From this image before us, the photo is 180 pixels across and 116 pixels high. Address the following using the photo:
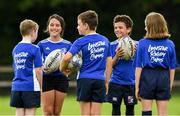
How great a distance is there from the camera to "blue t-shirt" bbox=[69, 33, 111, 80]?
9.63 meters

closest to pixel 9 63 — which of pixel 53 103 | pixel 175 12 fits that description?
pixel 175 12

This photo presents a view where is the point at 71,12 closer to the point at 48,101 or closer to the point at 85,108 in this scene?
the point at 48,101

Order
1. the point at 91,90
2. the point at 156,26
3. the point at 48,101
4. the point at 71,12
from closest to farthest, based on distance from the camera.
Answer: the point at 156,26 < the point at 91,90 < the point at 48,101 < the point at 71,12

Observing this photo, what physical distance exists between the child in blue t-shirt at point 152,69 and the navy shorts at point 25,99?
1.40 meters

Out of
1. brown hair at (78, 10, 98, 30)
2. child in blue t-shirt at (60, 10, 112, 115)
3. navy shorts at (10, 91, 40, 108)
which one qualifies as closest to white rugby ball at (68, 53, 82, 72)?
child in blue t-shirt at (60, 10, 112, 115)

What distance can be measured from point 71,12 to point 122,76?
18661 mm

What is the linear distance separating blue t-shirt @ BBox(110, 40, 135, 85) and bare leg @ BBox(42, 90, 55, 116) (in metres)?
0.98

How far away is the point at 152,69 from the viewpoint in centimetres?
969

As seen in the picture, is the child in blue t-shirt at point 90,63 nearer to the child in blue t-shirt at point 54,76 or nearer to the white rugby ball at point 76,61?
the white rugby ball at point 76,61

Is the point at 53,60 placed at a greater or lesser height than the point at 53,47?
lesser

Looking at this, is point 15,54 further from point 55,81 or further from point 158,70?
point 158,70

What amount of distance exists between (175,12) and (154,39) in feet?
65.3

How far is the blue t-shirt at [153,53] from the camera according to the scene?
9617mm

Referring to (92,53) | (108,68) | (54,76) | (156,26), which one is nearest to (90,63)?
(92,53)
